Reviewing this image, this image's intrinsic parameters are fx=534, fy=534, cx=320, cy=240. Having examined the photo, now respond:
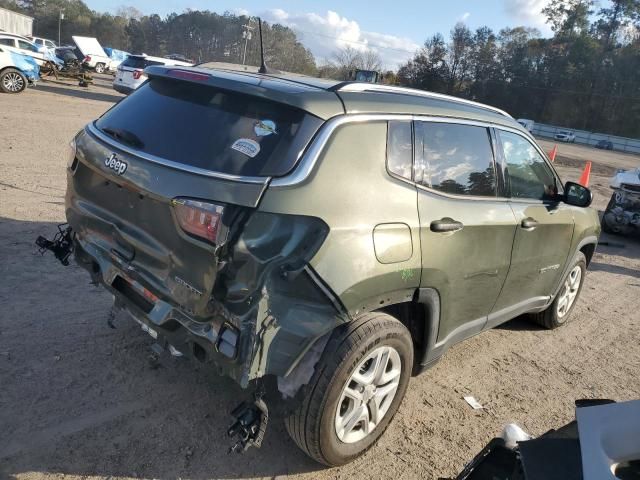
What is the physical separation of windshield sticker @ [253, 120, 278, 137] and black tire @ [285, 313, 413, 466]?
105 cm

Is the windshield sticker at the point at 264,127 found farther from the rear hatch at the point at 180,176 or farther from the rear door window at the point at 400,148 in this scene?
the rear door window at the point at 400,148

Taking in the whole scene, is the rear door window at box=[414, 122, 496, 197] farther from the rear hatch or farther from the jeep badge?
the jeep badge

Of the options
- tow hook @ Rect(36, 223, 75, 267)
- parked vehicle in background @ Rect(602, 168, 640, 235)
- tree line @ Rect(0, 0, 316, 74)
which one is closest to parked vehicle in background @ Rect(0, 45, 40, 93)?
tow hook @ Rect(36, 223, 75, 267)

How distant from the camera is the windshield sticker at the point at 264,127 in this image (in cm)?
265

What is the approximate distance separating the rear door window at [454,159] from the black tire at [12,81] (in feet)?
61.3

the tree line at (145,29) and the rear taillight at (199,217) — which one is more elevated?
the tree line at (145,29)

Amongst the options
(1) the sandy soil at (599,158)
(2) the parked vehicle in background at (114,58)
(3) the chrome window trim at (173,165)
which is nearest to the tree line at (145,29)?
(2) the parked vehicle in background at (114,58)

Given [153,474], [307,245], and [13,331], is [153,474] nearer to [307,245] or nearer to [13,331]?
[307,245]

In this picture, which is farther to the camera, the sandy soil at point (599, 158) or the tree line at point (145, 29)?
the tree line at point (145, 29)

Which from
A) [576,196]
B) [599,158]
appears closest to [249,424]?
[576,196]

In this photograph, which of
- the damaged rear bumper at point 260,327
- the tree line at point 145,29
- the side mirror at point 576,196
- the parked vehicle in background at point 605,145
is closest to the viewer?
the damaged rear bumper at point 260,327

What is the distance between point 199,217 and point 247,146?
44 cm

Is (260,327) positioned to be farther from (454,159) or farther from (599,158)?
(599,158)

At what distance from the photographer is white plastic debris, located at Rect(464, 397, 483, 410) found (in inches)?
149
